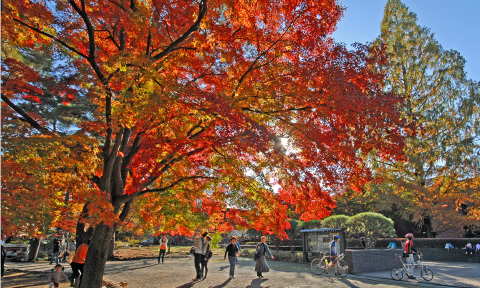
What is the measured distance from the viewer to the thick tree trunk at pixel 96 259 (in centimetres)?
743

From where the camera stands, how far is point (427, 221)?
23234 mm

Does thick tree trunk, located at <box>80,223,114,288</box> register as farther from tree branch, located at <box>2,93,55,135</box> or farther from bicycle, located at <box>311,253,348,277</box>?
bicycle, located at <box>311,253,348,277</box>

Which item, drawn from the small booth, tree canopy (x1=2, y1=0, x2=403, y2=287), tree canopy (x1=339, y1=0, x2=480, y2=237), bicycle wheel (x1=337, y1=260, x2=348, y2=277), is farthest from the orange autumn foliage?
tree canopy (x1=339, y1=0, x2=480, y2=237)

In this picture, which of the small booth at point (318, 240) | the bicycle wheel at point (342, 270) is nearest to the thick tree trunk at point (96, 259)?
the bicycle wheel at point (342, 270)

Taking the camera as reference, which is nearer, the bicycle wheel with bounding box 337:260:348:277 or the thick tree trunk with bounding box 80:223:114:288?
the thick tree trunk with bounding box 80:223:114:288

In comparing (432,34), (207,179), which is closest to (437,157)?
(432,34)

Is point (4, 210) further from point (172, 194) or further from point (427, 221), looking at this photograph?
point (427, 221)

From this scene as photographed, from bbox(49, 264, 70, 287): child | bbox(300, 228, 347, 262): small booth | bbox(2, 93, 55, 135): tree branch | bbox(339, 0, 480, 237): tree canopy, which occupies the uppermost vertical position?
bbox(339, 0, 480, 237): tree canopy

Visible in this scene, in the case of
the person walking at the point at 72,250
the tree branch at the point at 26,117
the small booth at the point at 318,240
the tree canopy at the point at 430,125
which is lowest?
the person walking at the point at 72,250

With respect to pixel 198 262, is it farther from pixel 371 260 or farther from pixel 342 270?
pixel 371 260

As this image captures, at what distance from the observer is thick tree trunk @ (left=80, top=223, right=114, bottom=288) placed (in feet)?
24.4

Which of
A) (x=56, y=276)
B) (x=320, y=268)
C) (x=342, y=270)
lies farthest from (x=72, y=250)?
(x=342, y=270)

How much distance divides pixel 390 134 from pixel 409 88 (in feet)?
54.1

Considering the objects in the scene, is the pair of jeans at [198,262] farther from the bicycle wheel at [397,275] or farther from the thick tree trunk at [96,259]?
the bicycle wheel at [397,275]
